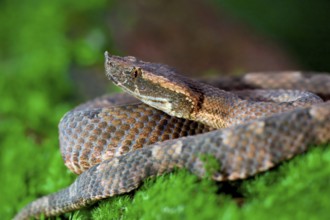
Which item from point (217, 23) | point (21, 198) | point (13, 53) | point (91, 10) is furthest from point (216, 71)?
point (21, 198)

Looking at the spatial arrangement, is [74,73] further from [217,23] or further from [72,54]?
[217,23]

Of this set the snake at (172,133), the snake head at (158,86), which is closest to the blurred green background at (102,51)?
the snake at (172,133)

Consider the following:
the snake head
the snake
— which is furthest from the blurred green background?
the snake head

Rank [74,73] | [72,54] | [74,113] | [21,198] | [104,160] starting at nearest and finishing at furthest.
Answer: [104,160] < [74,113] < [21,198] < [74,73] < [72,54]

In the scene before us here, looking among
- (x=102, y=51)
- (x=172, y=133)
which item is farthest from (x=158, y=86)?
(x=102, y=51)

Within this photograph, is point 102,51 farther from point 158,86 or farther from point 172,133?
point 172,133

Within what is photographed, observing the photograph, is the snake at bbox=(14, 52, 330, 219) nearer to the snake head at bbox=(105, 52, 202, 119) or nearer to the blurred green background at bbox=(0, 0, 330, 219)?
A: the snake head at bbox=(105, 52, 202, 119)

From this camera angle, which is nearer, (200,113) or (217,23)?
(200,113)
